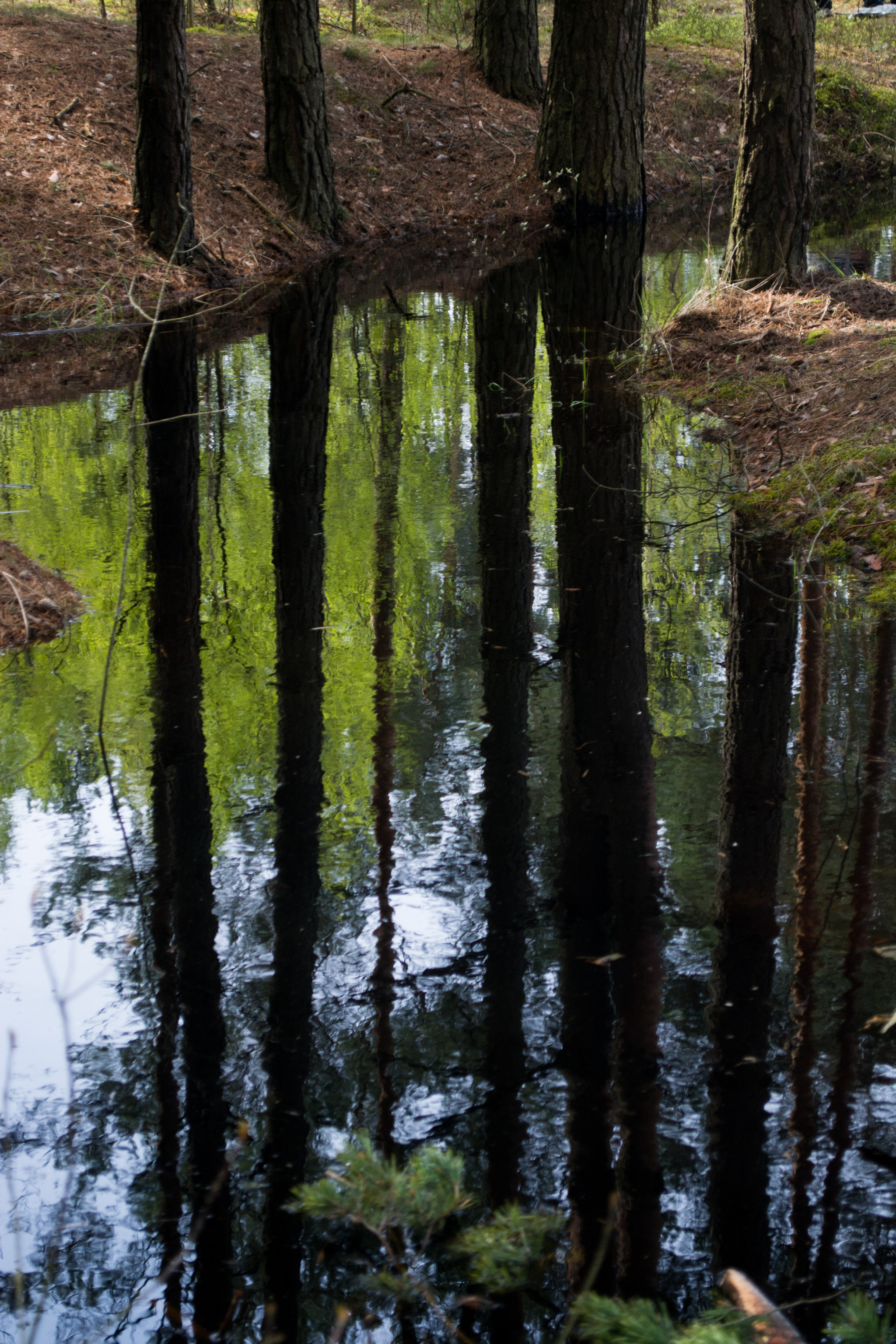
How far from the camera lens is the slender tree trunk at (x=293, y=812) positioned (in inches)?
97.0

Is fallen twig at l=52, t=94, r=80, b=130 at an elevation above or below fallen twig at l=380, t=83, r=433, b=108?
below

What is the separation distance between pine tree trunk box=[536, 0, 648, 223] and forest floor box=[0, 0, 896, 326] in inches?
27.4

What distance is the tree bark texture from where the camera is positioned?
2.52m

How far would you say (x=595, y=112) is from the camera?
57.7 ft

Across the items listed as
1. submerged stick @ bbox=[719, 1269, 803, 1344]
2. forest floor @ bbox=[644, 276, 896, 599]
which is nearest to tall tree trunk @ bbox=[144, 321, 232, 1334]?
submerged stick @ bbox=[719, 1269, 803, 1344]

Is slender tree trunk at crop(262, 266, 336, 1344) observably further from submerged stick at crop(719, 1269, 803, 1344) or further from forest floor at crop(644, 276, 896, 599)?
forest floor at crop(644, 276, 896, 599)

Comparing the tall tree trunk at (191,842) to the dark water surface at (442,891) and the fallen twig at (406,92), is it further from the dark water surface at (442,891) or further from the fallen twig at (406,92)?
the fallen twig at (406,92)

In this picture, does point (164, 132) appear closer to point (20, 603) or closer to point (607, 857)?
point (20, 603)

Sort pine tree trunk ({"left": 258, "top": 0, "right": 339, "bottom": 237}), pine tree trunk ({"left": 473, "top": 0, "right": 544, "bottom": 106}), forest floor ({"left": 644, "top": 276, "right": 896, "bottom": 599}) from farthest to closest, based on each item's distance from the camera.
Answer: pine tree trunk ({"left": 473, "top": 0, "right": 544, "bottom": 106})
pine tree trunk ({"left": 258, "top": 0, "right": 339, "bottom": 237})
forest floor ({"left": 644, "top": 276, "right": 896, "bottom": 599})

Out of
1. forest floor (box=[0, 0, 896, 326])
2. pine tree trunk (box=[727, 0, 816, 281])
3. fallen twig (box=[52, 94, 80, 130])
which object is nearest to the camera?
pine tree trunk (box=[727, 0, 816, 281])

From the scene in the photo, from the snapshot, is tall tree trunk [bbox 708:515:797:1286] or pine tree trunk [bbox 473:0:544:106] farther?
pine tree trunk [bbox 473:0:544:106]

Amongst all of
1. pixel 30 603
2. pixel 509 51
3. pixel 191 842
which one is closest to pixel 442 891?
pixel 191 842

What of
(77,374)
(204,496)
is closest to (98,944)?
(204,496)

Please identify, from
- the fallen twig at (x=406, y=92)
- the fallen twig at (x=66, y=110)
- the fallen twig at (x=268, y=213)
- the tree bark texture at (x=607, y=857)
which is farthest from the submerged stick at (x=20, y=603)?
the fallen twig at (x=406, y=92)
